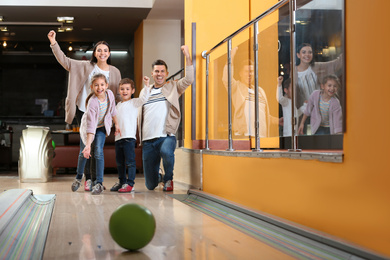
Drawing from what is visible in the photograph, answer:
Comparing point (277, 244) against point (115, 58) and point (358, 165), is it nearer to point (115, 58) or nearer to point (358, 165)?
point (358, 165)

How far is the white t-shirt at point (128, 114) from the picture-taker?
5227mm

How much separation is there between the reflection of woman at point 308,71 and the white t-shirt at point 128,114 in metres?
2.60

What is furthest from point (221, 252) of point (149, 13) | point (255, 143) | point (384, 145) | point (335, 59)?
point (149, 13)

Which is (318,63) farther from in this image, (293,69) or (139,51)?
(139,51)

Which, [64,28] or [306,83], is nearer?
[306,83]

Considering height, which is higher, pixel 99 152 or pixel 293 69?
pixel 293 69

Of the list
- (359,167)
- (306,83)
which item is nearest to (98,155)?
(306,83)

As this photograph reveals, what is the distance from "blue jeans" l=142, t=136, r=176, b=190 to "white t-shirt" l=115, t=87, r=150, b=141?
0.95 feet

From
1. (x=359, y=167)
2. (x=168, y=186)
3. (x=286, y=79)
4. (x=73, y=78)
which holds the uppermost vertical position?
(x=73, y=78)

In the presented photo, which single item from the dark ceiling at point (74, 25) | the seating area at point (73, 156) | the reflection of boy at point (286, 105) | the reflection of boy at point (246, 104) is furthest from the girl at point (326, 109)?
the dark ceiling at point (74, 25)

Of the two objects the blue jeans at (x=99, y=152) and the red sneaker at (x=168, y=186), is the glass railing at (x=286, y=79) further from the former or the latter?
the blue jeans at (x=99, y=152)

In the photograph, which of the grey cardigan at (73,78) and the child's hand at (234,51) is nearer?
the child's hand at (234,51)

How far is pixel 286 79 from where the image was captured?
3135mm

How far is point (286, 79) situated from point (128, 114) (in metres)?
2.45
